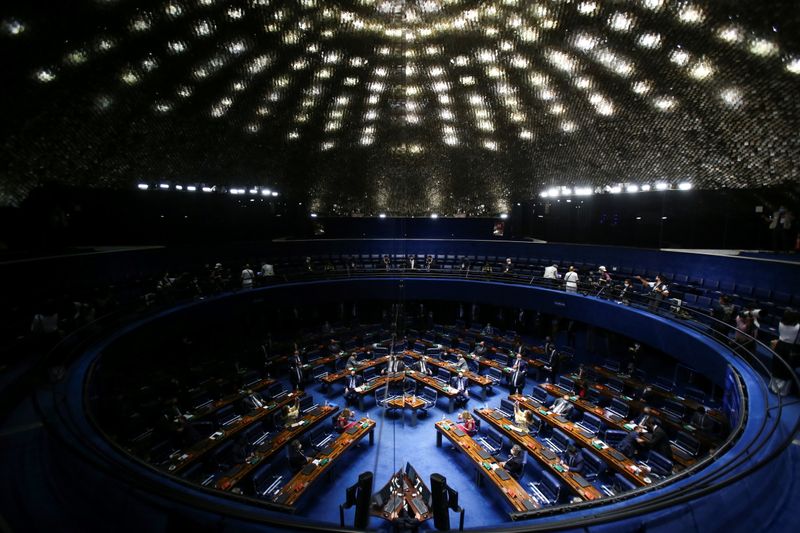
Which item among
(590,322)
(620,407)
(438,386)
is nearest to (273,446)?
(438,386)

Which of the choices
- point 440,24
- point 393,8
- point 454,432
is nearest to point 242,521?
point 454,432

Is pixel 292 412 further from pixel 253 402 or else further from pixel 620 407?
pixel 620 407

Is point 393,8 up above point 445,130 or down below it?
above

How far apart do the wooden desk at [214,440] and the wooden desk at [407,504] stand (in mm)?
4176

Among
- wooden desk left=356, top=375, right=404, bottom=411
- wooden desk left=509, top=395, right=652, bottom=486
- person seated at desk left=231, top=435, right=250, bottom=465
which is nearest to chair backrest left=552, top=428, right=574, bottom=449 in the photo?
wooden desk left=509, top=395, right=652, bottom=486

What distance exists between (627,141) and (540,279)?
20.9 ft

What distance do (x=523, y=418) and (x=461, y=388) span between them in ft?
8.20

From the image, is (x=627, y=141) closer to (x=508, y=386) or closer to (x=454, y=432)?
(x=508, y=386)

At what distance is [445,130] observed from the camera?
17391 millimetres

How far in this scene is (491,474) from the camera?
7.68 m

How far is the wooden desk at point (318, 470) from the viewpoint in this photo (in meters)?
6.95

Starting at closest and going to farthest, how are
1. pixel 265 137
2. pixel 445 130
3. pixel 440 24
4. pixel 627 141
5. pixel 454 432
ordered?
pixel 454 432 < pixel 440 24 < pixel 627 141 < pixel 265 137 < pixel 445 130

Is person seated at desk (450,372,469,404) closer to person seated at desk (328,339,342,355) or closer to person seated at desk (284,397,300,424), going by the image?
person seated at desk (284,397,300,424)

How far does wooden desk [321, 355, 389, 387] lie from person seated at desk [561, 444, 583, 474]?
24.6 feet
